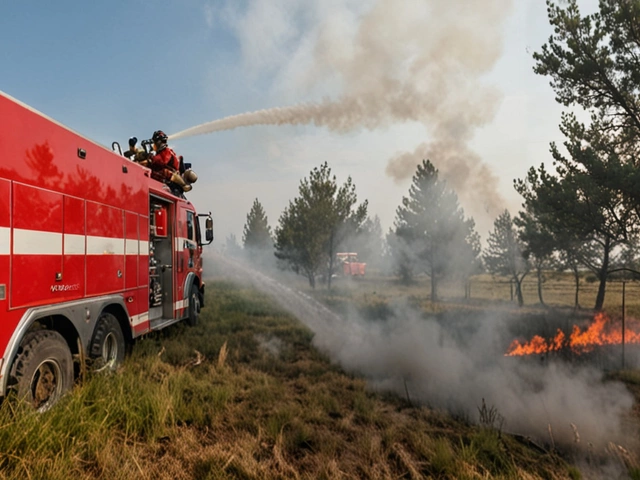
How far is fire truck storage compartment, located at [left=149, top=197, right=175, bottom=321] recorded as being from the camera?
7820mm

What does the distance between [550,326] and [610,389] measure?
6245 mm

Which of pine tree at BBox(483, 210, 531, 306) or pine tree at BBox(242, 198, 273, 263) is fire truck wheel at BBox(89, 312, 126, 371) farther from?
pine tree at BBox(242, 198, 273, 263)

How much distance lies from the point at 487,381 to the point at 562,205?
10.8 meters

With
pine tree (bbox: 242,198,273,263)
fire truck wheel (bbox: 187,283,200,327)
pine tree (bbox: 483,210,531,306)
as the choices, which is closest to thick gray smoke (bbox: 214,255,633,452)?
fire truck wheel (bbox: 187,283,200,327)

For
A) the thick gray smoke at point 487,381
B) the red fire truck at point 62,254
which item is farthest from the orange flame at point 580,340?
the red fire truck at point 62,254

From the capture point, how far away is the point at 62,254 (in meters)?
4.39

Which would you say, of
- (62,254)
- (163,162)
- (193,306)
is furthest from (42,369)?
(193,306)

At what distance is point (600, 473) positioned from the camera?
3.93 m

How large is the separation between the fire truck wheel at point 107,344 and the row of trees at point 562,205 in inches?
469

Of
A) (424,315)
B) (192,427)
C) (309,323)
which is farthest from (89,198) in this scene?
(424,315)

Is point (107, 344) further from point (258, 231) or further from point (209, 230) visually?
point (258, 231)

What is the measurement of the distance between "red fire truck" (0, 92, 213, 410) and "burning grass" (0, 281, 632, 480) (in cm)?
44

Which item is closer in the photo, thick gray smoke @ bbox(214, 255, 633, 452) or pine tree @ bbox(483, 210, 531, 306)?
thick gray smoke @ bbox(214, 255, 633, 452)

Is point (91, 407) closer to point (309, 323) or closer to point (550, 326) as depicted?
point (309, 323)
